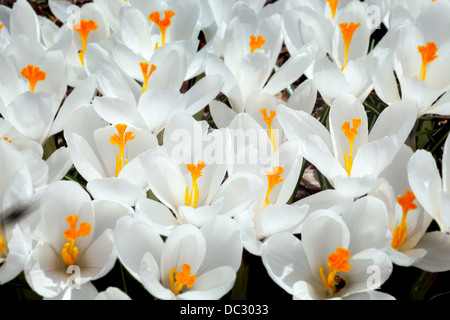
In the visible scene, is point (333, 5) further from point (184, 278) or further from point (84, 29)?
point (184, 278)

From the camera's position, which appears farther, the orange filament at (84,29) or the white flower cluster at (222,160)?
the orange filament at (84,29)

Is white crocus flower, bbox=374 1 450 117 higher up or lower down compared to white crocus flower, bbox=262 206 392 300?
higher up

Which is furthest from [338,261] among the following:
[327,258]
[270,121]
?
[270,121]

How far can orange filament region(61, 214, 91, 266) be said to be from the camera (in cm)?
88

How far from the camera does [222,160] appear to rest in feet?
3.21

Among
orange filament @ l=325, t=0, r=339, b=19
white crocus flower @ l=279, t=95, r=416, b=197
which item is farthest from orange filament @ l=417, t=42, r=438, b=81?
orange filament @ l=325, t=0, r=339, b=19

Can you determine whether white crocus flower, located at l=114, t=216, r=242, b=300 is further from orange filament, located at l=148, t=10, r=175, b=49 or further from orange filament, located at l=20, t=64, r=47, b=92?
orange filament, located at l=148, t=10, r=175, b=49

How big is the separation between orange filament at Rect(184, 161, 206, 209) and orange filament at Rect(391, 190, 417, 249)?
0.31m

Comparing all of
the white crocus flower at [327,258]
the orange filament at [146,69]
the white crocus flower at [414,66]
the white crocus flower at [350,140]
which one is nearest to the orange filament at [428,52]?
the white crocus flower at [414,66]

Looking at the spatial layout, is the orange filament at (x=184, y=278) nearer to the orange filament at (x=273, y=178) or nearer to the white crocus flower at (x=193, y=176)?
the white crocus flower at (x=193, y=176)

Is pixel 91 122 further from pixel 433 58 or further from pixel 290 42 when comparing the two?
pixel 433 58

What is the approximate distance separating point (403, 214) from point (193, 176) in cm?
32

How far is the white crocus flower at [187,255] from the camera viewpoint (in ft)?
2.83
